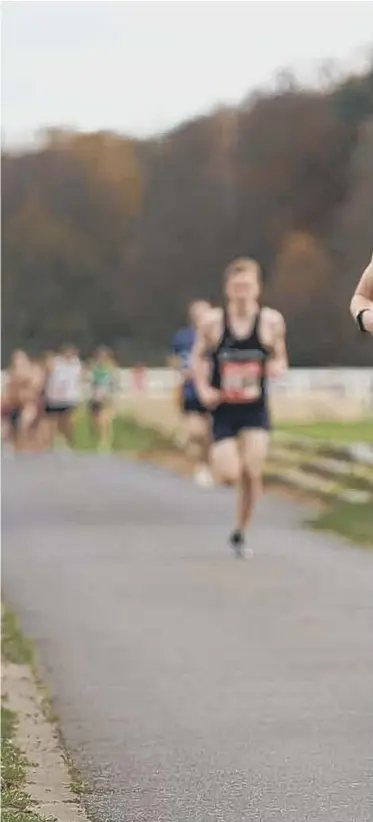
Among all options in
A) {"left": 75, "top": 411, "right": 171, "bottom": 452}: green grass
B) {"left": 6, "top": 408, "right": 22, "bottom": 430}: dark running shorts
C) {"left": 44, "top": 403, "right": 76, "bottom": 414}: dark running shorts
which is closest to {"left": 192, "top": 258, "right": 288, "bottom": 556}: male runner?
{"left": 75, "top": 411, "right": 171, "bottom": 452}: green grass

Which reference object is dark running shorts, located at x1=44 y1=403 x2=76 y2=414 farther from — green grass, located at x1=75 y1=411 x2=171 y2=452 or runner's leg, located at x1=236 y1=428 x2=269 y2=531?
A: runner's leg, located at x1=236 y1=428 x2=269 y2=531

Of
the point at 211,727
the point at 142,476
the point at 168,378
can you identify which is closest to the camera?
the point at 211,727

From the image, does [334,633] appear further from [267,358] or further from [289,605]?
[267,358]

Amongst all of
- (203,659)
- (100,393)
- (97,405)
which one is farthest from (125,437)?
(203,659)

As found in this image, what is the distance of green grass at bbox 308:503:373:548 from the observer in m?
13.4

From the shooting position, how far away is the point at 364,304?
Answer: 6.76 meters

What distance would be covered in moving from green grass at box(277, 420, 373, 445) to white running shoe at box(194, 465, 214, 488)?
3.46ft

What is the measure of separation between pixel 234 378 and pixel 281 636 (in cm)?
352

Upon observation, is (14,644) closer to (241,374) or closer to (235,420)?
(241,374)

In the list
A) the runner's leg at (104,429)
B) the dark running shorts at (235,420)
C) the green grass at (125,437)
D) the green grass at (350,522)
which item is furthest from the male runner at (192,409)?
the runner's leg at (104,429)

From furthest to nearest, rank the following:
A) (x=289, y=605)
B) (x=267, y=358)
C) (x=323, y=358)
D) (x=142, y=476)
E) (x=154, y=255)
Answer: (x=142, y=476)
(x=154, y=255)
(x=323, y=358)
(x=267, y=358)
(x=289, y=605)

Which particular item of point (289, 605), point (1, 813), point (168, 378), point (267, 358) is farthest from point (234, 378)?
point (168, 378)

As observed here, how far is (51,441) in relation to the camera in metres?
25.5

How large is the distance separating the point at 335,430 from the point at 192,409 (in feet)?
7.93
